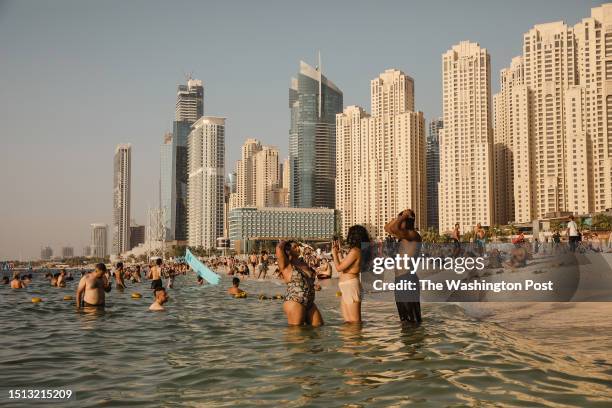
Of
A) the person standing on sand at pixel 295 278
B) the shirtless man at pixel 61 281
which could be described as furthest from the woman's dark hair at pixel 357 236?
the shirtless man at pixel 61 281

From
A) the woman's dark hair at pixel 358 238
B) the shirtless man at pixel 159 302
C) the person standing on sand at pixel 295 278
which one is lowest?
the shirtless man at pixel 159 302

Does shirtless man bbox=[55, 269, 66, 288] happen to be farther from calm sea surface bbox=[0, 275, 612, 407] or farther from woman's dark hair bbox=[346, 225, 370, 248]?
woman's dark hair bbox=[346, 225, 370, 248]

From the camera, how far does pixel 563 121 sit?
12231cm

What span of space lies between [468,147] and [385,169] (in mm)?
32655

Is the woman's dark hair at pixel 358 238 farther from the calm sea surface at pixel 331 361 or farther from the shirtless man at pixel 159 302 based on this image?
the shirtless man at pixel 159 302

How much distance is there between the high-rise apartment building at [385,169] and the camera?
15850 cm

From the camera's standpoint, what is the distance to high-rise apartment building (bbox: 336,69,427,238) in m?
→ 158

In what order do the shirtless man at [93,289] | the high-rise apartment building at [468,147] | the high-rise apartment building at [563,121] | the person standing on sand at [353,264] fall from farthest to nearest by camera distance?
the high-rise apartment building at [468,147], the high-rise apartment building at [563,121], the shirtless man at [93,289], the person standing on sand at [353,264]

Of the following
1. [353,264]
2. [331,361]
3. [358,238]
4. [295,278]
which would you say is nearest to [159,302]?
[295,278]

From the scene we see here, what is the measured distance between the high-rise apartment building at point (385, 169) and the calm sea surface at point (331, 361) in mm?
142110

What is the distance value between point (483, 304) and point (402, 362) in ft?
23.6

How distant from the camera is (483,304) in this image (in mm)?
13867

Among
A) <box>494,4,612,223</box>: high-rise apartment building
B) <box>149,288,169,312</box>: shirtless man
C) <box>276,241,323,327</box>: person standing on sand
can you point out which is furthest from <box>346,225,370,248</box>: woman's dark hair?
<box>494,4,612,223</box>: high-rise apartment building

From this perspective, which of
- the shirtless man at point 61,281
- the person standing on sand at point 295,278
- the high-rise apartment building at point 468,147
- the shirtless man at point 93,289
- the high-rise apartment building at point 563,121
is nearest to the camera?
the person standing on sand at point 295,278
